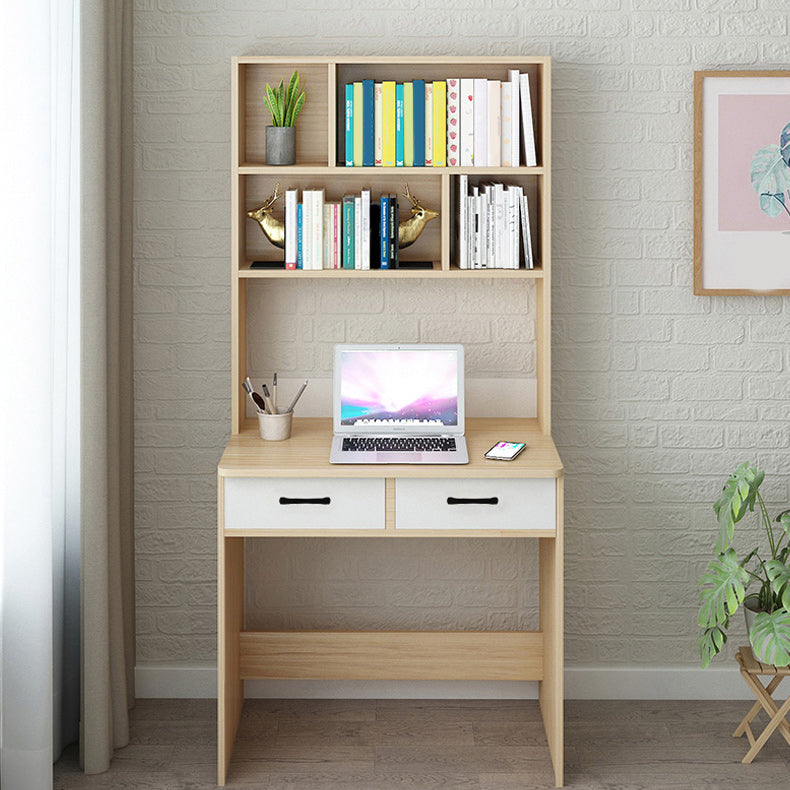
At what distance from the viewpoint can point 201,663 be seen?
3082 mm

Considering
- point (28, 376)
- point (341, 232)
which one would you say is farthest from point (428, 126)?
point (28, 376)

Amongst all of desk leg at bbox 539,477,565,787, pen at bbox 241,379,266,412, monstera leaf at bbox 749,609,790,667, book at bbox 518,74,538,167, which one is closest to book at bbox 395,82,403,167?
book at bbox 518,74,538,167

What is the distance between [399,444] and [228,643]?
2.25ft

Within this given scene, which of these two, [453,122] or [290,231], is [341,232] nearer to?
[290,231]

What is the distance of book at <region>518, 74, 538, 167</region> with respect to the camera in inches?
108

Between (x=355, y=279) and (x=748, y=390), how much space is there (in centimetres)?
119

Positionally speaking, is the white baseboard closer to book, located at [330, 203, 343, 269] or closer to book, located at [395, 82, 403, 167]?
book, located at [330, 203, 343, 269]

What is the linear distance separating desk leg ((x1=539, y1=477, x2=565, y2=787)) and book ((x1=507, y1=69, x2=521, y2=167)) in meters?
0.89

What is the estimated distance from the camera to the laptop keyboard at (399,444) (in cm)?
263

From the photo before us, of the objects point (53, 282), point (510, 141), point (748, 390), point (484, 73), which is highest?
point (484, 73)

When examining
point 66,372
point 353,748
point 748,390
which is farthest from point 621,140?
point 353,748

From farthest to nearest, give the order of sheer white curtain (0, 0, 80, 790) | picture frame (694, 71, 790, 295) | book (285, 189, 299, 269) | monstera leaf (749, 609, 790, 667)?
picture frame (694, 71, 790, 295), book (285, 189, 299, 269), monstera leaf (749, 609, 790, 667), sheer white curtain (0, 0, 80, 790)

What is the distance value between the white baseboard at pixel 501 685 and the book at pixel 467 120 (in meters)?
1.54

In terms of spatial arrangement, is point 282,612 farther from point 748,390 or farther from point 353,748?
point 748,390
